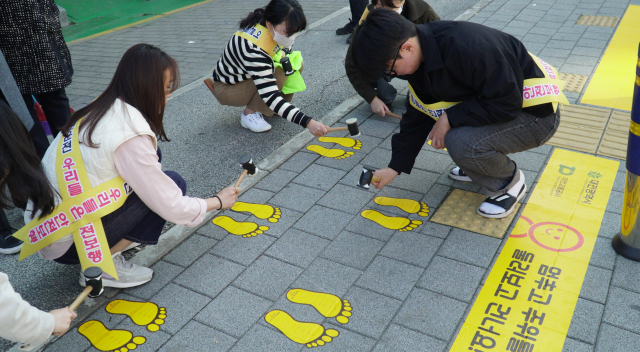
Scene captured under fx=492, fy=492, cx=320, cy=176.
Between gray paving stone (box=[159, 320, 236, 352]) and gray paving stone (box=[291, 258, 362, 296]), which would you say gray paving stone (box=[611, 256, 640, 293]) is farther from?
gray paving stone (box=[159, 320, 236, 352])

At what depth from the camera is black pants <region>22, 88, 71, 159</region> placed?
3.15 m

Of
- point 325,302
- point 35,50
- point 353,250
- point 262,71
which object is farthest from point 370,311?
point 35,50

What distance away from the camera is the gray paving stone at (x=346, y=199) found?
9.60ft

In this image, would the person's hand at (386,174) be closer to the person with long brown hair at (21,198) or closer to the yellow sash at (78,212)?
the yellow sash at (78,212)

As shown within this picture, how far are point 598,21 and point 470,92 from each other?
4.29 metres

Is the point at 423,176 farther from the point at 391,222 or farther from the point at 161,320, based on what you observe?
the point at 161,320

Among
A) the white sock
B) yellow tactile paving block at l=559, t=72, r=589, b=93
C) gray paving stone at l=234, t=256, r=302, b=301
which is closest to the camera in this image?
gray paving stone at l=234, t=256, r=302, b=301

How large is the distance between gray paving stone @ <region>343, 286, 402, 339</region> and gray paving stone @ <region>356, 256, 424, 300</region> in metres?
0.04

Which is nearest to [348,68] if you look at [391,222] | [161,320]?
[391,222]

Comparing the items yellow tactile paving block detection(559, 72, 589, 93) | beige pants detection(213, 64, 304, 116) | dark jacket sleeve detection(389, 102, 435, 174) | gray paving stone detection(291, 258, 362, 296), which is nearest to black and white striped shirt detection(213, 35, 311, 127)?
beige pants detection(213, 64, 304, 116)

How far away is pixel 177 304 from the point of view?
7.61ft

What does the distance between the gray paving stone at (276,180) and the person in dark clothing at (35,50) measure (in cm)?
144

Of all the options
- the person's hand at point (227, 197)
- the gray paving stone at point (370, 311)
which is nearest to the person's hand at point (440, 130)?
the gray paving stone at point (370, 311)

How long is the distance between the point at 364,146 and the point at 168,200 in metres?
1.75
